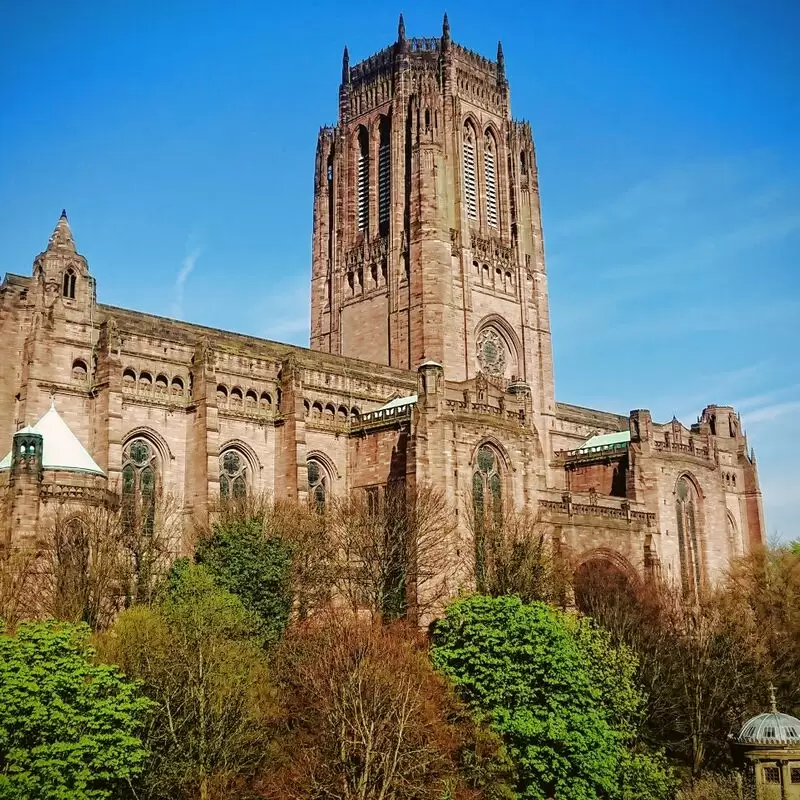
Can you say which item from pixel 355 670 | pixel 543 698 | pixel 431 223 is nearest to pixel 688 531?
pixel 431 223

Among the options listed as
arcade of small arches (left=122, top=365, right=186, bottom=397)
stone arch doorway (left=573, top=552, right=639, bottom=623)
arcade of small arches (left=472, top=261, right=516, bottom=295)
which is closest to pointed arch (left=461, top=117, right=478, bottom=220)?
arcade of small arches (left=472, top=261, right=516, bottom=295)

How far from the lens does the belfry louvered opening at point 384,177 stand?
247ft

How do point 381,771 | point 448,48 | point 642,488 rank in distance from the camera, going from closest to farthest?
point 381,771, point 642,488, point 448,48

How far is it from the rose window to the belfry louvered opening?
10079mm

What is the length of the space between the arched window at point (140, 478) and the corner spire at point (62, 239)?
10327 mm

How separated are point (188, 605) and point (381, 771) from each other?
8323 millimetres

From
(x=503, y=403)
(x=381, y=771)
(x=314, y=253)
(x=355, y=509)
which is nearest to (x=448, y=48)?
(x=314, y=253)

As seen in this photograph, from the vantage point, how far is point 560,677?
36.0m

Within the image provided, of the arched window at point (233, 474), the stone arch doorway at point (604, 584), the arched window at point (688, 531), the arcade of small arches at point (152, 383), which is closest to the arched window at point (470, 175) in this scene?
the arched window at point (688, 531)

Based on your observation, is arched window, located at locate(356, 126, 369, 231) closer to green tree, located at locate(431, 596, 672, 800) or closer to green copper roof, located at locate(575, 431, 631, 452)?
green copper roof, located at locate(575, 431, 631, 452)

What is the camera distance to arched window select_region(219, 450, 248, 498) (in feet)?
176

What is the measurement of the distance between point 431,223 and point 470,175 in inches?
271

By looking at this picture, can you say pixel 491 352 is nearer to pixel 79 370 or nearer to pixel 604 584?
pixel 604 584

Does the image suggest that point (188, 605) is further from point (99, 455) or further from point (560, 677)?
point (99, 455)
